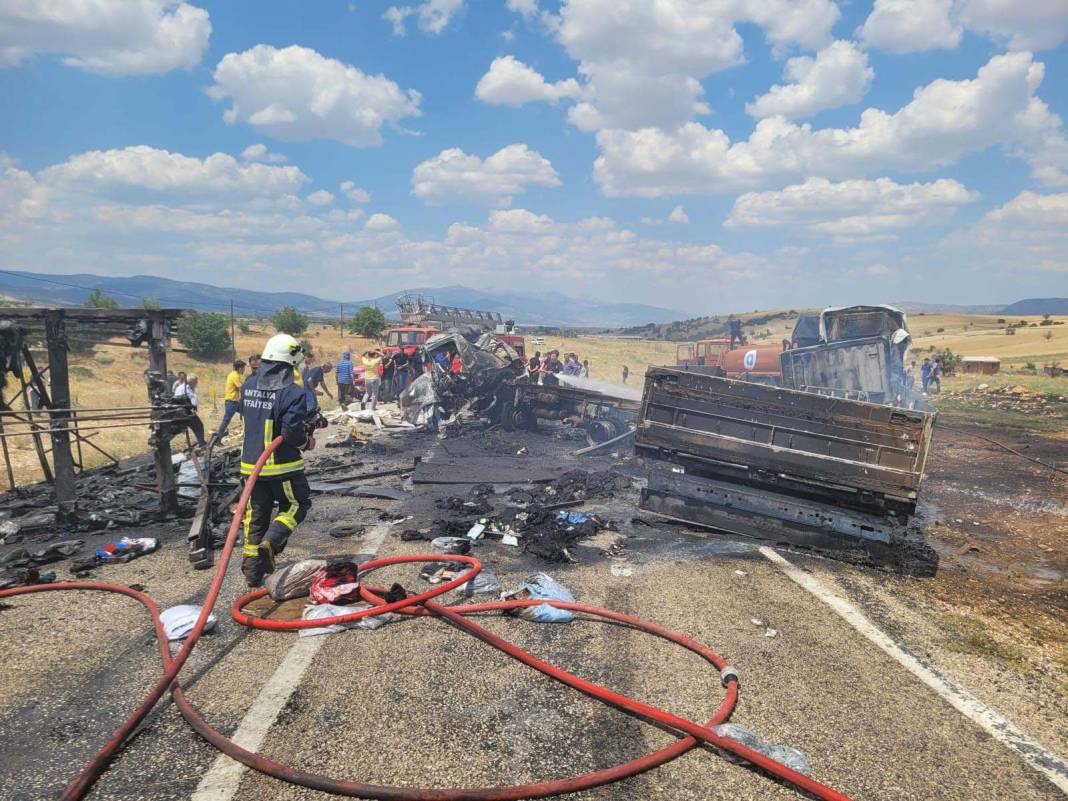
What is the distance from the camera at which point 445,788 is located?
263 centimetres

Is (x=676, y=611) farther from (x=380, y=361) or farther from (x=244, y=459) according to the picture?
(x=380, y=361)

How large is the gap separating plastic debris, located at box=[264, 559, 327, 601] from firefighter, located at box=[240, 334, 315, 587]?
235mm

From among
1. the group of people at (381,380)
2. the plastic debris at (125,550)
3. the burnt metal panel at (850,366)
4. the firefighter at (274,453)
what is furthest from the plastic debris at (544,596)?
the group of people at (381,380)

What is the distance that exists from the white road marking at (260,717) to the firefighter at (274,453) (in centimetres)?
109

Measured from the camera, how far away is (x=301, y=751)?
9.41 feet

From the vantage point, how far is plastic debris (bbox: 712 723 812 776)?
2889mm

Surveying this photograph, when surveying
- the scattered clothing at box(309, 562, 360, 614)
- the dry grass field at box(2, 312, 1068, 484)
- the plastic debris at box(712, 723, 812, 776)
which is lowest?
the dry grass field at box(2, 312, 1068, 484)

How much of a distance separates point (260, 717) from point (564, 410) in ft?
35.5

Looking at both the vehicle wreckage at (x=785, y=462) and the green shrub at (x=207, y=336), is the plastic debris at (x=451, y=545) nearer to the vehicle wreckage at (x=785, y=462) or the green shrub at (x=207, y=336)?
the vehicle wreckage at (x=785, y=462)

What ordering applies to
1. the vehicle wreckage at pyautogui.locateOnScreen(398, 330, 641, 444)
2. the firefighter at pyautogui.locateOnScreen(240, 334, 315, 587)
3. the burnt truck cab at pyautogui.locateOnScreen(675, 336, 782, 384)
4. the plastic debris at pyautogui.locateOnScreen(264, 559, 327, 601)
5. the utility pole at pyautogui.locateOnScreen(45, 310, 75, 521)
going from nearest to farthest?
1. the plastic debris at pyautogui.locateOnScreen(264, 559, 327, 601)
2. the firefighter at pyautogui.locateOnScreen(240, 334, 315, 587)
3. the utility pole at pyautogui.locateOnScreen(45, 310, 75, 521)
4. the vehicle wreckage at pyautogui.locateOnScreen(398, 330, 641, 444)
5. the burnt truck cab at pyautogui.locateOnScreen(675, 336, 782, 384)

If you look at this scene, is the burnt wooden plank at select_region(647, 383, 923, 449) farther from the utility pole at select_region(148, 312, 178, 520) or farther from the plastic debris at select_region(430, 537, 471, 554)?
the utility pole at select_region(148, 312, 178, 520)

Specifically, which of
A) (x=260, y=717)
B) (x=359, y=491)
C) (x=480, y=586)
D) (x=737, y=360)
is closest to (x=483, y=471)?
(x=359, y=491)

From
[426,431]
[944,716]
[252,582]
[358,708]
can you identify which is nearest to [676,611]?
[944,716]

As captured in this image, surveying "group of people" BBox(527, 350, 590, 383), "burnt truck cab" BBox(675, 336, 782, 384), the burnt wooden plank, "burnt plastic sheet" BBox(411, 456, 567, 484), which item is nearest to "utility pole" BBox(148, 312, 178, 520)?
"burnt plastic sheet" BBox(411, 456, 567, 484)
